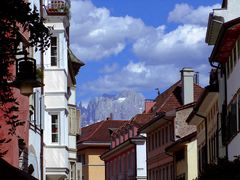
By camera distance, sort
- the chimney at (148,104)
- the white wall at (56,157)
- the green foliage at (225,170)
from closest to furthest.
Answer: the green foliage at (225,170)
the white wall at (56,157)
the chimney at (148,104)

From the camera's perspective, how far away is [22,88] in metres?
14.7

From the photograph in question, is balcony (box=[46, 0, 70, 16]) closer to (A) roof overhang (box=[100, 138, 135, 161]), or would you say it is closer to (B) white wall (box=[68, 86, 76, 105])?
(B) white wall (box=[68, 86, 76, 105])

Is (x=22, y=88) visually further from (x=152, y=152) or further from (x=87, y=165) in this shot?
(x=87, y=165)

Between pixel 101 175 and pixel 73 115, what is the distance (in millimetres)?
66466

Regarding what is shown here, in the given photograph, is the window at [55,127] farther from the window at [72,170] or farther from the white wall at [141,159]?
the white wall at [141,159]

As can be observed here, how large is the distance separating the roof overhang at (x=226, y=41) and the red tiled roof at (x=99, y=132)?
7237cm

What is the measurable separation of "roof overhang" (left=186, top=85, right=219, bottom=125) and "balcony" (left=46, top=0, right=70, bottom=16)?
8.97 metres

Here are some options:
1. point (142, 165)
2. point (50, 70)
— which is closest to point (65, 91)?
point (50, 70)

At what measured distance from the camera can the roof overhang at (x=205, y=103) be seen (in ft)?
156

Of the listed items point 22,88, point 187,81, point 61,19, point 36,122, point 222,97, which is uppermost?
point 187,81

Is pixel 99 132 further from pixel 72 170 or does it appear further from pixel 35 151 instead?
pixel 35 151

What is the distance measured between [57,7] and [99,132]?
78696mm

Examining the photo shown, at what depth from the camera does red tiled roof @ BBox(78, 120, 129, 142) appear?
383 ft

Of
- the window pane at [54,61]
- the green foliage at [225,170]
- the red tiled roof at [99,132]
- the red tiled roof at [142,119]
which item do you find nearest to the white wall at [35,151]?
the green foliage at [225,170]
